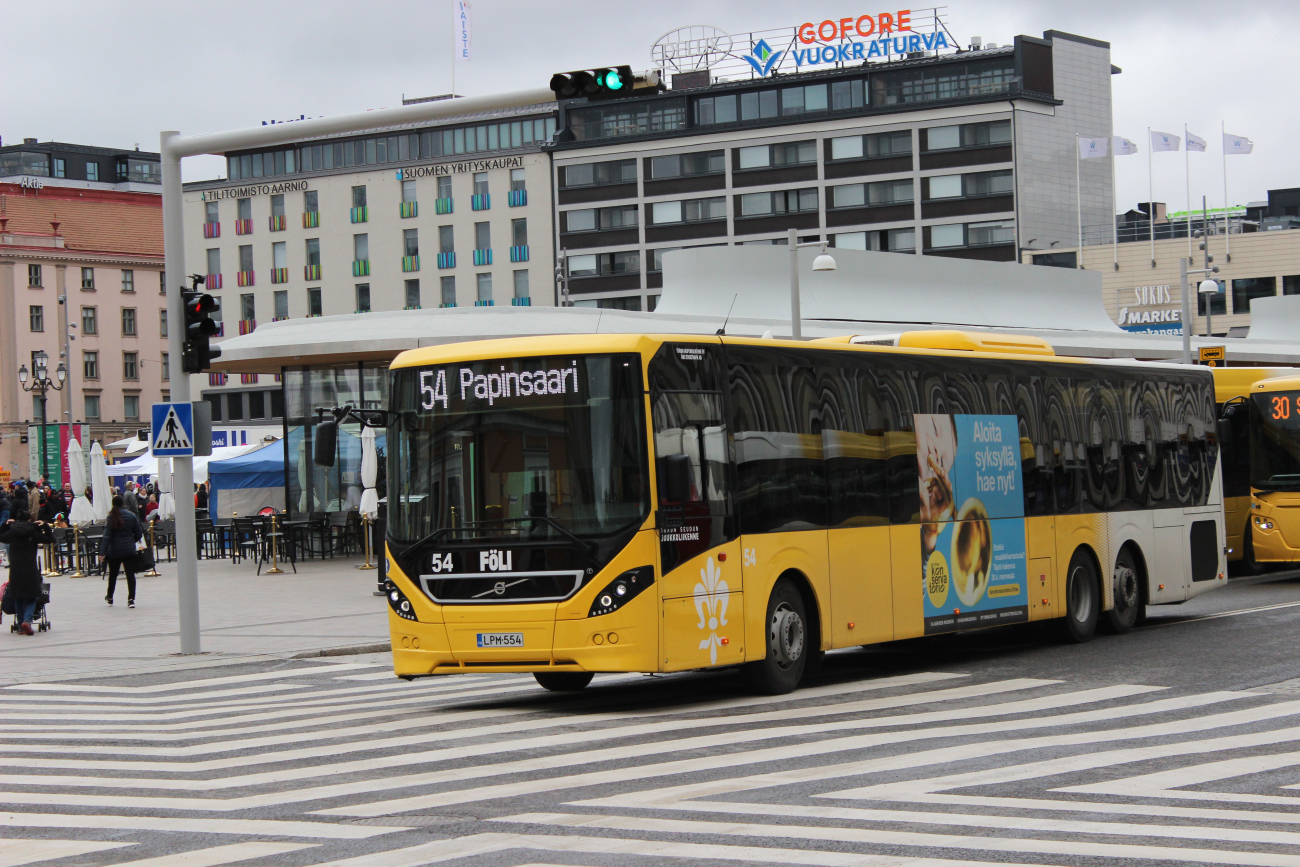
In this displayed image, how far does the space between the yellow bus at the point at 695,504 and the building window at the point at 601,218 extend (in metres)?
82.5

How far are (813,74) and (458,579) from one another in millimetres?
85137

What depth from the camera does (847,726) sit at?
11.9 metres

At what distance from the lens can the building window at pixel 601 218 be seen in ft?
324

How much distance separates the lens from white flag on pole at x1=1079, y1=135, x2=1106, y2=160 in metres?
89.8

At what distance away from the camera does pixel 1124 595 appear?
18859 mm

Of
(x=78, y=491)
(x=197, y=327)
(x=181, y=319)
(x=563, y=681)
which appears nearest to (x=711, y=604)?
(x=563, y=681)

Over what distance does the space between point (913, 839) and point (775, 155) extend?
3527 inches

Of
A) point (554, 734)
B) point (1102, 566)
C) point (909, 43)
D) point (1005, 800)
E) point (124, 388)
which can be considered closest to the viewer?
point (1005, 800)

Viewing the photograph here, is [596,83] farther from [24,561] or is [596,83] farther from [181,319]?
[24,561]

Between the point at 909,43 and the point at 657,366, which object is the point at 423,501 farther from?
the point at 909,43

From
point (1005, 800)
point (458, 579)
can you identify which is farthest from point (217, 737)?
point (1005, 800)

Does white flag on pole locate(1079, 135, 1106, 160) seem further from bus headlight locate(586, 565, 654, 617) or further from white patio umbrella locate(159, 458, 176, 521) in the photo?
bus headlight locate(586, 565, 654, 617)

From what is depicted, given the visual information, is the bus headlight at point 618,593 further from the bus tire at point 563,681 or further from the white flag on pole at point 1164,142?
the white flag on pole at point 1164,142

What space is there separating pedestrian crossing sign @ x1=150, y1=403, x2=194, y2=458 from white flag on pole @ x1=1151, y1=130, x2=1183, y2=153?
251 ft
